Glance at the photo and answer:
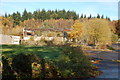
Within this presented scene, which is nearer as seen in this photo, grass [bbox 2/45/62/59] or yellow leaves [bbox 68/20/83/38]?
grass [bbox 2/45/62/59]

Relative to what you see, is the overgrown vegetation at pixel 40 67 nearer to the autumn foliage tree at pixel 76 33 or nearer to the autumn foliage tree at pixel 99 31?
the autumn foliage tree at pixel 99 31

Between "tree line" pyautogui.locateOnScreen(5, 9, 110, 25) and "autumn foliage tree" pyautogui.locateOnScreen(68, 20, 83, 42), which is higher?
"tree line" pyautogui.locateOnScreen(5, 9, 110, 25)

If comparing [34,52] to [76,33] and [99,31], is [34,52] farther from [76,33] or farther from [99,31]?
[76,33]

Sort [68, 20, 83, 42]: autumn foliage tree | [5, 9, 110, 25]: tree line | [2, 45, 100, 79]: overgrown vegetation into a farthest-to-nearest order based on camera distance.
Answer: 1. [5, 9, 110, 25]: tree line
2. [68, 20, 83, 42]: autumn foliage tree
3. [2, 45, 100, 79]: overgrown vegetation

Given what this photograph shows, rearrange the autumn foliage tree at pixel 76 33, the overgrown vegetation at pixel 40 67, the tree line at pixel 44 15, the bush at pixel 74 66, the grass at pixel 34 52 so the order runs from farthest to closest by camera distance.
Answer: the tree line at pixel 44 15
the autumn foliage tree at pixel 76 33
the grass at pixel 34 52
the bush at pixel 74 66
the overgrown vegetation at pixel 40 67

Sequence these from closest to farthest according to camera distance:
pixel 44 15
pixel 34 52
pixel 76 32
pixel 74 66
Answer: pixel 74 66 → pixel 34 52 → pixel 76 32 → pixel 44 15

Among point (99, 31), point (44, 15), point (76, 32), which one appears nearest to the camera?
point (99, 31)

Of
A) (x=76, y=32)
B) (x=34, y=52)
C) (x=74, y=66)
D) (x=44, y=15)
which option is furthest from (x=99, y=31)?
(x=44, y=15)

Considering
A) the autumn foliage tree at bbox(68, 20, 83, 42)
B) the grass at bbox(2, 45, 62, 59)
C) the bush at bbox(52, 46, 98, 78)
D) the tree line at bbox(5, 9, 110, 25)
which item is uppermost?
the tree line at bbox(5, 9, 110, 25)

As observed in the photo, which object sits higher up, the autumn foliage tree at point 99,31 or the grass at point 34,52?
the autumn foliage tree at point 99,31

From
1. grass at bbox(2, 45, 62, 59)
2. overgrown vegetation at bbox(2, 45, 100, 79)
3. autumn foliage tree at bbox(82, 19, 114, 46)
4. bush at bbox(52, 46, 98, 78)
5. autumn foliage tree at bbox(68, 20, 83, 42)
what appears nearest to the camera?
overgrown vegetation at bbox(2, 45, 100, 79)

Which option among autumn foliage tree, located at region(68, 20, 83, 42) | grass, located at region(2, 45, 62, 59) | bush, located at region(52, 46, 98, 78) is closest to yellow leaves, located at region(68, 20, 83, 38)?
autumn foliage tree, located at region(68, 20, 83, 42)

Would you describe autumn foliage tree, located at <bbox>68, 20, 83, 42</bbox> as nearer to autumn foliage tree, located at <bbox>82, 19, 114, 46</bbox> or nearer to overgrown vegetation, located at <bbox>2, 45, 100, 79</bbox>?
autumn foliage tree, located at <bbox>82, 19, 114, 46</bbox>

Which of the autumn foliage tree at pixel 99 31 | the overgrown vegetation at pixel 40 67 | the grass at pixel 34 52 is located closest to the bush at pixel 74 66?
the overgrown vegetation at pixel 40 67
